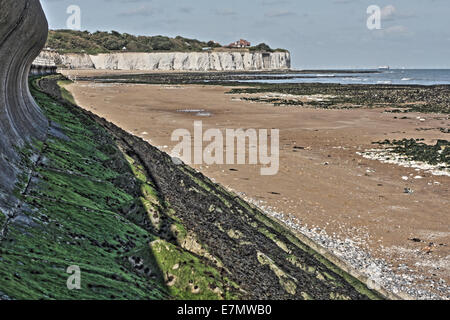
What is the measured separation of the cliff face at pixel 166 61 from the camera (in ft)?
453

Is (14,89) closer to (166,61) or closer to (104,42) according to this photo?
(166,61)

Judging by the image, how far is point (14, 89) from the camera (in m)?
7.50

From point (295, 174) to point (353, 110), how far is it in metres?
28.9

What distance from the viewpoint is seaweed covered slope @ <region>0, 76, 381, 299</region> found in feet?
13.8

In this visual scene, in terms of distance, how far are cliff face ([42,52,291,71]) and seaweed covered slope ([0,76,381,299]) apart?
404 feet

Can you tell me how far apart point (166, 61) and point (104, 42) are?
24.2 meters

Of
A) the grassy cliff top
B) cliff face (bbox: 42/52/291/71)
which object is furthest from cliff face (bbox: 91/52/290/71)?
the grassy cliff top

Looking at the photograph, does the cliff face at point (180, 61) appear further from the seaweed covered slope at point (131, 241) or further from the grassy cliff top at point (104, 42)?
the seaweed covered slope at point (131, 241)
